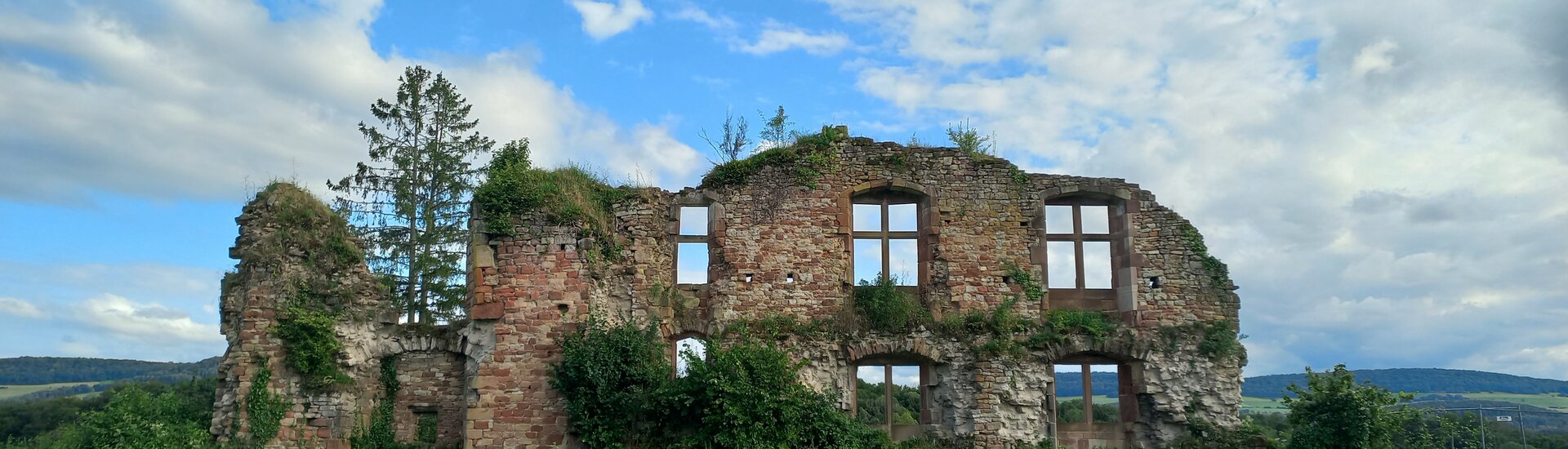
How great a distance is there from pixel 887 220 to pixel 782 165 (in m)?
2.02

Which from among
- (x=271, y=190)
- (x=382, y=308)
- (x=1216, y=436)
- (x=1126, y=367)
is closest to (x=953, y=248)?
(x=1126, y=367)

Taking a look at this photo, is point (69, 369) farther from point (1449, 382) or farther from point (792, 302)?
point (1449, 382)

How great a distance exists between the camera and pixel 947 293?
627 inches

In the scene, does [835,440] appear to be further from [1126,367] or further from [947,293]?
[1126,367]

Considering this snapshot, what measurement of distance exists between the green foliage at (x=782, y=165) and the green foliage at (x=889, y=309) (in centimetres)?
202

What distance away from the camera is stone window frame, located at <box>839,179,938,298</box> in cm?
1612

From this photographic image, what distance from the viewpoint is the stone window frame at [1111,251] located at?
16141mm

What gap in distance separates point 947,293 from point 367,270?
920cm

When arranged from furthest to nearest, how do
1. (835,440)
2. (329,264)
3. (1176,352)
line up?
1. (1176,352)
2. (329,264)
3. (835,440)

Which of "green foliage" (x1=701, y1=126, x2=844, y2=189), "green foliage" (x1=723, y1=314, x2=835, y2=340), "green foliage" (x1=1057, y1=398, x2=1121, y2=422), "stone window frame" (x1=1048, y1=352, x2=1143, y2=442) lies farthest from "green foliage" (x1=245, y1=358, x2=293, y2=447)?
"green foliage" (x1=1057, y1=398, x2=1121, y2=422)

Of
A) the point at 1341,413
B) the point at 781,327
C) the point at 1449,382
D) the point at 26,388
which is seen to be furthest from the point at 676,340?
the point at 1449,382

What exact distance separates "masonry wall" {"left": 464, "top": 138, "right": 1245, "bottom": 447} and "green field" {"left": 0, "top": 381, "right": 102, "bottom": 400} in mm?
41271

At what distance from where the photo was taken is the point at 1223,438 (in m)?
15.2

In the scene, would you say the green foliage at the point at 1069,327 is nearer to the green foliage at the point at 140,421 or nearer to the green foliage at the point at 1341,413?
the green foliage at the point at 1341,413
